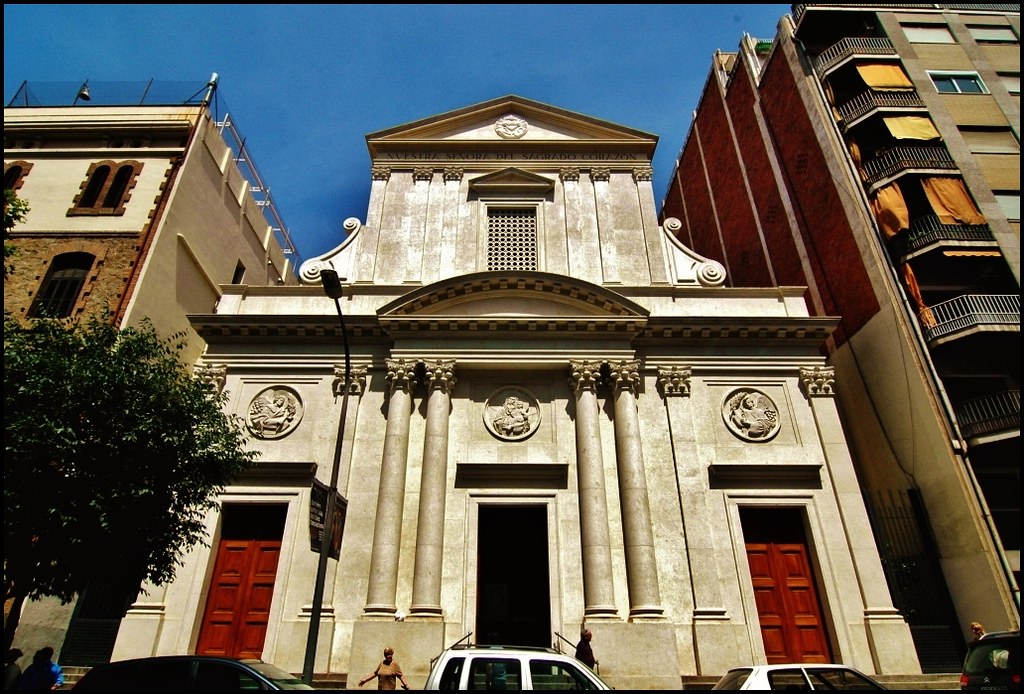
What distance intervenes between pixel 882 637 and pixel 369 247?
59.7 ft

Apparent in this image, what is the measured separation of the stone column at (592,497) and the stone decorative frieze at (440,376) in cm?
347

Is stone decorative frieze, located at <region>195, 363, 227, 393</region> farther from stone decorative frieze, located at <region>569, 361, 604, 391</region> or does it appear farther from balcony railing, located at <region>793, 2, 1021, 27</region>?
balcony railing, located at <region>793, 2, 1021, 27</region>

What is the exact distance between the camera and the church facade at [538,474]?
551 inches

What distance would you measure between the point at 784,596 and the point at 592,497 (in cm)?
563

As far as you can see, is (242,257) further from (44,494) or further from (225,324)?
(44,494)

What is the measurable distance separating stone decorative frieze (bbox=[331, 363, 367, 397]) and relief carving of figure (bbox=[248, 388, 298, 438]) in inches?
48.2

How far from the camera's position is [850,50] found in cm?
2273

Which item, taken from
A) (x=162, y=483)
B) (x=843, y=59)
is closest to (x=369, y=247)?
(x=162, y=483)

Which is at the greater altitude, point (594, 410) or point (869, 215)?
point (869, 215)

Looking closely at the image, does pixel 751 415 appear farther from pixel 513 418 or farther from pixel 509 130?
pixel 509 130

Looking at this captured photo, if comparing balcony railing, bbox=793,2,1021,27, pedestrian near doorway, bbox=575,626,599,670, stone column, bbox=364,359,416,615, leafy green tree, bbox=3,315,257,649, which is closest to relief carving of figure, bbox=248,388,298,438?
stone column, bbox=364,359,416,615

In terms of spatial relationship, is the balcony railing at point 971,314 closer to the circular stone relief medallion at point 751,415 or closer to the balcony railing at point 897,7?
the circular stone relief medallion at point 751,415

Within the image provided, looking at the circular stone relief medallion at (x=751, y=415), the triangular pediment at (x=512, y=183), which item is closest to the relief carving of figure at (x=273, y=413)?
the triangular pediment at (x=512, y=183)

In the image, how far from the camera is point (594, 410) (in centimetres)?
1608
